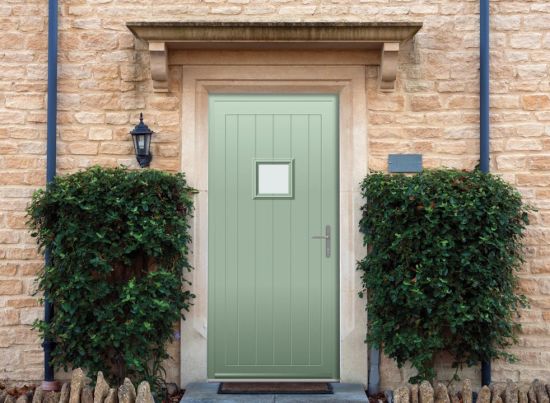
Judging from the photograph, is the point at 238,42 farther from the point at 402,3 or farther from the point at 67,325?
the point at 67,325

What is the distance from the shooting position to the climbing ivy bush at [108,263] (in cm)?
438

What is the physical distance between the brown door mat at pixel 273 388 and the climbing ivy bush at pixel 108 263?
0.60m

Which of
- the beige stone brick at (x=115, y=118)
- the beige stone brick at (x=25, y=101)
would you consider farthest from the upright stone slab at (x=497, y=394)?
the beige stone brick at (x=25, y=101)

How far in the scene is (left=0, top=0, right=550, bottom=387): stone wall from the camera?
191 inches

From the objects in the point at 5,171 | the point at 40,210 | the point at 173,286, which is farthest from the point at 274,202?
the point at 5,171

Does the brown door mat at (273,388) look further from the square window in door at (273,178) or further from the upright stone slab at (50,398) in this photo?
the square window in door at (273,178)

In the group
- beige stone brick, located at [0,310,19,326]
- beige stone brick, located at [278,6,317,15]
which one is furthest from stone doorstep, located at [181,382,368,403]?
beige stone brick, located at [278,6,317,15]

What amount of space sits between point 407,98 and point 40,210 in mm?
2949

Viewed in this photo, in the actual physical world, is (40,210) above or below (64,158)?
below

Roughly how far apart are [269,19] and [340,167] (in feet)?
4.30

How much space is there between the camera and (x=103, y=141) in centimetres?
487

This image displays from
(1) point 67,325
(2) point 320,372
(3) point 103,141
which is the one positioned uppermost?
(3) point 103,141

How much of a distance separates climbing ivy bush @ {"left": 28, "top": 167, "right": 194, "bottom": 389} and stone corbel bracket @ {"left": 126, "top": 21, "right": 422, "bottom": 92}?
1.01m

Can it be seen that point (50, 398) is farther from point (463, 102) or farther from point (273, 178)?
point (463, 102)
